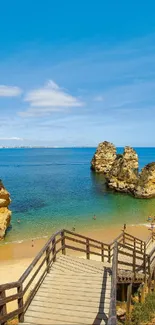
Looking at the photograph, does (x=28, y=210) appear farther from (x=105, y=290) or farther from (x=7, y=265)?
(x=105, y=290)

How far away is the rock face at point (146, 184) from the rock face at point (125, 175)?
112 inches

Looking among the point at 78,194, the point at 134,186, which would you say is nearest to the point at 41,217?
the point at 78,194

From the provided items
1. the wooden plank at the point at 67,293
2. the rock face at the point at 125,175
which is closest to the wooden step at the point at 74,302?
the wooden plank at the point at 67,293

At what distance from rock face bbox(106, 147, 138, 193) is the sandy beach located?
938 inches

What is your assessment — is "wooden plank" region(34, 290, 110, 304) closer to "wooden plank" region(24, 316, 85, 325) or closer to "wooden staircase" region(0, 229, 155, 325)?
"wooden staircase" region(0, 229, 155, 325)

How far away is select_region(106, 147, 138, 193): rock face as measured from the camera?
190 feet

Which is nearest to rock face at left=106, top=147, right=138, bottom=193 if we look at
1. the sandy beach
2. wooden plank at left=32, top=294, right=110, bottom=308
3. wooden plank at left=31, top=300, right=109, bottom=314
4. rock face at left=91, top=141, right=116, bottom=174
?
the sandy beach

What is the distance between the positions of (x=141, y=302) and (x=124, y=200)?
3915 cm

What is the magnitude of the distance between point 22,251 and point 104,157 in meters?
70.8

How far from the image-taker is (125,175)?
5919cm

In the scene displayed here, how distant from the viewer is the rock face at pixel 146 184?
170 feet

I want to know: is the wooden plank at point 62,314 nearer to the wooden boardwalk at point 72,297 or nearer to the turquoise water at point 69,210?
the wooden boardwalk at point 72,297

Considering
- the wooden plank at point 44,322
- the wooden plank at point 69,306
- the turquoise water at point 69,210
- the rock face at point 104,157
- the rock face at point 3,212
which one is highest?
the rock face at point 104,157

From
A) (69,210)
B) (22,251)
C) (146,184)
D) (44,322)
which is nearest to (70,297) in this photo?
(44,322)
